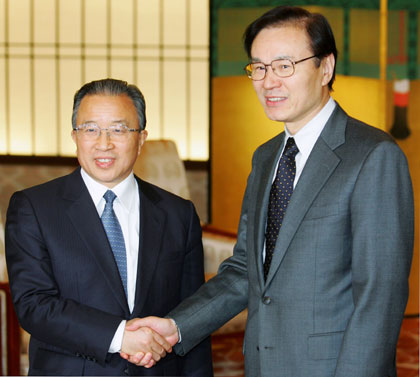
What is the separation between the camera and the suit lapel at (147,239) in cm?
188

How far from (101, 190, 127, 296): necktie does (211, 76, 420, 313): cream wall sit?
3434 mm

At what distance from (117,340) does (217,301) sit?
353 mm

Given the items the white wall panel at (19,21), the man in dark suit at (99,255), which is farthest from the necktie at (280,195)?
the white wall panel at (19,21)

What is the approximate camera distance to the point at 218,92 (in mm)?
5656

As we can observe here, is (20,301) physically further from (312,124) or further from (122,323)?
(312,124)

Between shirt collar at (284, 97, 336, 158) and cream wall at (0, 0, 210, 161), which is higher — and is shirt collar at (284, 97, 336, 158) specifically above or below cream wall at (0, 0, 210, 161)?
below

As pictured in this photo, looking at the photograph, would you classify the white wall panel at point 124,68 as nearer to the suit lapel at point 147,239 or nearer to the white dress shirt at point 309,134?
the suit lapel at point 147,239

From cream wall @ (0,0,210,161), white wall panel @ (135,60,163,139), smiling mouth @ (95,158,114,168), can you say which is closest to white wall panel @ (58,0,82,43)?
cream wall @ (0,0,210,161)

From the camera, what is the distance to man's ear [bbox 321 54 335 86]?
1.79 meters

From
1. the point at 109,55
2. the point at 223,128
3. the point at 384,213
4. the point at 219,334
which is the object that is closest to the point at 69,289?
the point at 384,213

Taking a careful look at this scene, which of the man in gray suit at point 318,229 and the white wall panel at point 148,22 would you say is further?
the white wall panel at point 148,22

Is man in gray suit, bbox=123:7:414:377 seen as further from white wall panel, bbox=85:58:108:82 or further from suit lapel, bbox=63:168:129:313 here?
white wall panel, bbox=85:58:108:82

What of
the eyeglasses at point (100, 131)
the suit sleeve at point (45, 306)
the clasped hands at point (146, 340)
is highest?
the eyeglasses at point (100, 131)

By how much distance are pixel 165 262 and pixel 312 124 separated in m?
0.57
